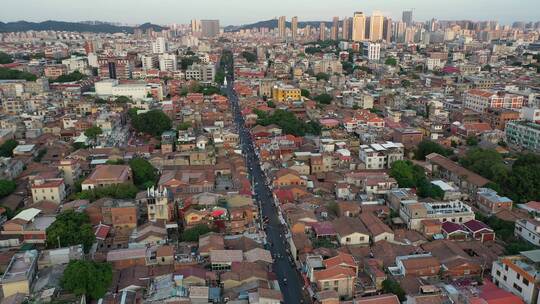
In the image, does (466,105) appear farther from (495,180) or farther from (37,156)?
(37,156)

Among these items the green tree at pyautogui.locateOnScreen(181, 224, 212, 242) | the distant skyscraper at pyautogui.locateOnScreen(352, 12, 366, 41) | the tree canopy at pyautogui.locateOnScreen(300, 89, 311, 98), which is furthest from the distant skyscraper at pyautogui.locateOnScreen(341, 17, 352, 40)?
the green tree at pyautogui.locateOnScreen(181, 224, 212, 242)

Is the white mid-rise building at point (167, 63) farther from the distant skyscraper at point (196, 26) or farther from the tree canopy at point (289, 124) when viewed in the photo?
the distant skyscraper at point (196, 26)

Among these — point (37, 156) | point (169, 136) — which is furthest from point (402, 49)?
point (37, 156)

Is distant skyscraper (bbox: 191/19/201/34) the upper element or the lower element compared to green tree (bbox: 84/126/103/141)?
upper

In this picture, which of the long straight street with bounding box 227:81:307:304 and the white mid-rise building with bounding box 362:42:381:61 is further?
the white mid-rise building with bounding box 362:42:381:61

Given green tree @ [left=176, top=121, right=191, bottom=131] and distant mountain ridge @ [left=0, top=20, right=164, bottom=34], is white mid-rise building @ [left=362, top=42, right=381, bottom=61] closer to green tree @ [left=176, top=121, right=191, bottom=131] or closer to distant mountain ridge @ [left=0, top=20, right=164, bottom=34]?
green tree @ [left=176, top=121, right=191, bottom=131]

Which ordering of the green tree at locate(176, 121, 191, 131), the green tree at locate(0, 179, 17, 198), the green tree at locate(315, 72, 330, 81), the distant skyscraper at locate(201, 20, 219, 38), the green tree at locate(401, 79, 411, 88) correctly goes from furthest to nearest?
the distant skyscraper at locate(201, 20, 219, 38), the green tree at locate(315, 72, 330, 81), the green tree at locate(401, 79, 411, 88), the green tree at locate(176, 121, 191, 131), the green tree at locate(0, 179, 17, 198)
